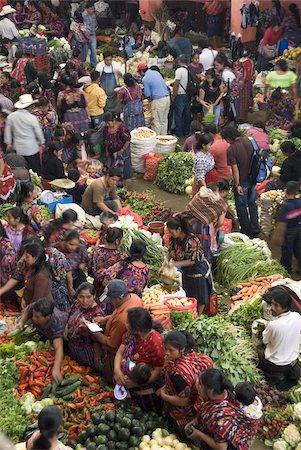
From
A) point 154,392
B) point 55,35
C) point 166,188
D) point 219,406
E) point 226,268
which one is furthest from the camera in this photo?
point 55,35

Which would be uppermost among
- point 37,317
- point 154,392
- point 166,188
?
point 37,317

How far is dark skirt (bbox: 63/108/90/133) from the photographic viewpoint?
1123 cm

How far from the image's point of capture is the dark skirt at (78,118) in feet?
36.8

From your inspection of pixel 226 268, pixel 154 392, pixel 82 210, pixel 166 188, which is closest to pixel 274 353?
pixel 154 392

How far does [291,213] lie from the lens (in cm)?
801

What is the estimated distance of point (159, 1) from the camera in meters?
18.0

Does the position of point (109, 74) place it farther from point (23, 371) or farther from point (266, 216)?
point (23, 371)

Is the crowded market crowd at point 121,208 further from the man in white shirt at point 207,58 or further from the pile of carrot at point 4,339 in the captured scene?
the pile of carrot at point 4,339

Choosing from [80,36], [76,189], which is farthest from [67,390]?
[80,36]

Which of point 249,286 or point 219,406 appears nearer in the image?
point 219,406

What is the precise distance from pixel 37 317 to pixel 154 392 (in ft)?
3.90

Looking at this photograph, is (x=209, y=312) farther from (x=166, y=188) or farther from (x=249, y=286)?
(x=166, y=188)

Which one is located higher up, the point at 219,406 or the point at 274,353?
the point at 219,406

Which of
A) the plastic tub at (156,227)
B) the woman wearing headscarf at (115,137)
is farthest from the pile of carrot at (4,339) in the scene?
the woman wearing headscarf at (115,137)
